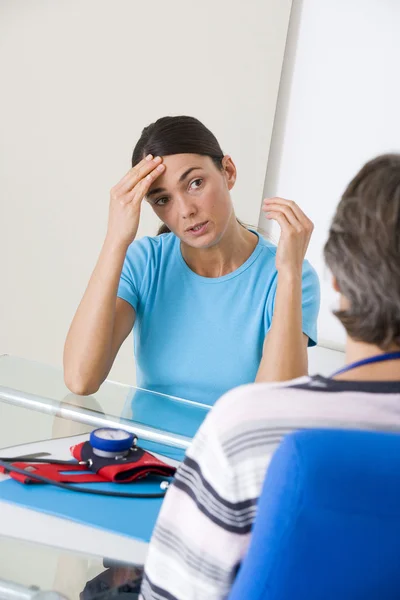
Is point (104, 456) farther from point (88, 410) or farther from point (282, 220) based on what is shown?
point (282, 220)

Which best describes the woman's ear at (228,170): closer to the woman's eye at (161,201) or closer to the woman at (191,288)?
the woman at (191,288)

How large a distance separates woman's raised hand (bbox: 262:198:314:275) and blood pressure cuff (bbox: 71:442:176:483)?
0.68 meters

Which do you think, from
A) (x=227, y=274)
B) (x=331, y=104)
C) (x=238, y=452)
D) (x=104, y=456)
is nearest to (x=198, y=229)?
(x=227, y=274)

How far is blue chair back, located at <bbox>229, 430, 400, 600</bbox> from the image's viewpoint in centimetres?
69

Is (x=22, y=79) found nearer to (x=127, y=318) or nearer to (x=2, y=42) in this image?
(x=2, y=42)

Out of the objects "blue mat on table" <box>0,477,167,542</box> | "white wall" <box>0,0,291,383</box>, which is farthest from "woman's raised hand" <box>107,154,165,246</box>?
"white wall" <box>0,0,291,383</box>

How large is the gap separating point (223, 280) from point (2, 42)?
220cm

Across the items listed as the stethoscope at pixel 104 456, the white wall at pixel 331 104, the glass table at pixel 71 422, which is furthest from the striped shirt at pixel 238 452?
the white wall at pixel 331 104

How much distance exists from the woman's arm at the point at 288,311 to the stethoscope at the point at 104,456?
1.62ft

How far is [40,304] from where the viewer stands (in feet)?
12.3

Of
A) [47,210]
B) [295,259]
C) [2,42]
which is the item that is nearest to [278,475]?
[295,259]

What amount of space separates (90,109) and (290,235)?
1937 millimetres

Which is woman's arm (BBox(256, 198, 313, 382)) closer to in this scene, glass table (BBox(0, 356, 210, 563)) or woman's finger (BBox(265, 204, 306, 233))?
woman's finger (BBox(265, 204, 306, 233))

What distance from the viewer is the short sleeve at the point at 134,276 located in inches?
80.5
